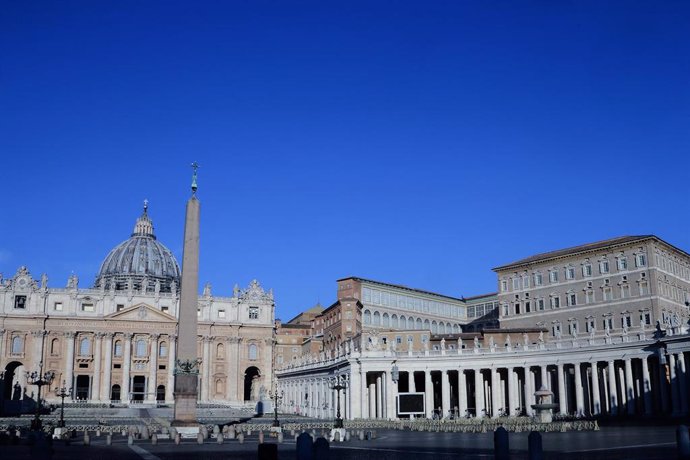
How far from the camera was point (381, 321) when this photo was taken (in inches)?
3937

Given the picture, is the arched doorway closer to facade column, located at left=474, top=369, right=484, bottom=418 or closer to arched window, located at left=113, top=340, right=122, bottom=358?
arched window, located at left=113, top=340, right=122, bottom=358

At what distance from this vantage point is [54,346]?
101000 millimetres

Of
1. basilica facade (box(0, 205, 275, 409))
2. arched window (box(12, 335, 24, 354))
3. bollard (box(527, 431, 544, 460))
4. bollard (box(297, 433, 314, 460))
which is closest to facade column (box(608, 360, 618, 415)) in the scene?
bollard (box(527, 431, 544, 460))

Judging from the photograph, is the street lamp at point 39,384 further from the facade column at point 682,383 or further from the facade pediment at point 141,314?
the facade column at point 682,383

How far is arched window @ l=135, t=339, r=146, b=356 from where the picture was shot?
10525 centimetres

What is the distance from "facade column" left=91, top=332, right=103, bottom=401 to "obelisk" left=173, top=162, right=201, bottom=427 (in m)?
66.4

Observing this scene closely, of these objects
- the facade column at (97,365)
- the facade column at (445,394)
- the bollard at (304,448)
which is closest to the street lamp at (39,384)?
the facade column at (97,365)

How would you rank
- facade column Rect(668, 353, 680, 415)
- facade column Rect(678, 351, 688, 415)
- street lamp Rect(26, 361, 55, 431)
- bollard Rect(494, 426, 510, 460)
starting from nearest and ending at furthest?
bollard Rect(494, 426, 510, 460), street lamp Rect(26, 361, 55, 431), facade column Rect(678, 351, 688, 415), facade column Rect(668, 353, 680, 415)

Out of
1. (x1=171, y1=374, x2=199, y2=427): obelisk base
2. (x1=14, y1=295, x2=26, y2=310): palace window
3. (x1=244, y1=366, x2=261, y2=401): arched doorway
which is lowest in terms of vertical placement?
(x1=171, y1=374, x2=199, y2=427): obelisk base

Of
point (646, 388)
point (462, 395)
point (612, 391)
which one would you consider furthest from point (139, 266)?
point (646, 388)

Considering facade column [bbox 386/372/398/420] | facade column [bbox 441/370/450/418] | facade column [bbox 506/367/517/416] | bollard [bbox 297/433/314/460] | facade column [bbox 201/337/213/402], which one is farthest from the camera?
facade column [bbox 201/337/213/402]

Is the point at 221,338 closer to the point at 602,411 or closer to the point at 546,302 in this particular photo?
the point at 546,302

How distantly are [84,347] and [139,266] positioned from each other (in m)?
27.2

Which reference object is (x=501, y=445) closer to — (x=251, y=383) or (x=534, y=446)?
(x=534, y=446)
